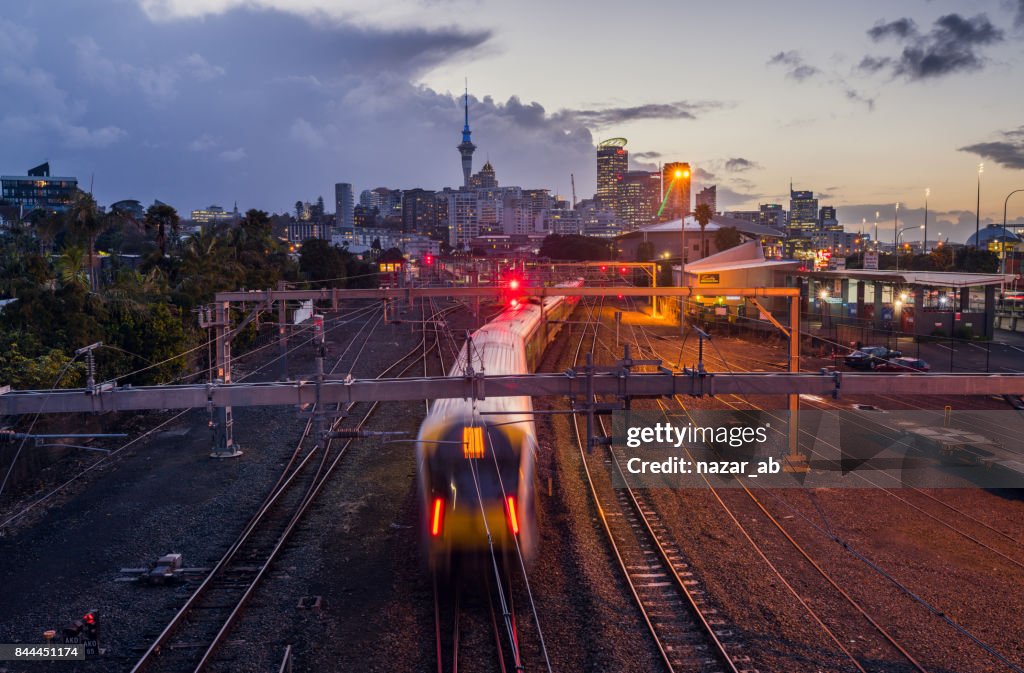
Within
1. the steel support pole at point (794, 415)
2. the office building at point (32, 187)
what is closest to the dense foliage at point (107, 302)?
the steel support pole at point (794, 415)

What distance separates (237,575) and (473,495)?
472cm

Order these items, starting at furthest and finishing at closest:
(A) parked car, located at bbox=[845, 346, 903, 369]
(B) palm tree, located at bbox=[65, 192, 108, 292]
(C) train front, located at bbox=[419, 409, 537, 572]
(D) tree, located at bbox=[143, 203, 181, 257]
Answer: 1. (D) tree, located at bbox=[143, 203, 181, 257]
2. (A) parked car, located at bbox=[845, 346, 903, 369]
3. (B) palm tree, located at bbox=[65, 192, 108, 292]
4. (C) train front, located at bbox=[419, 409, 537, 572]

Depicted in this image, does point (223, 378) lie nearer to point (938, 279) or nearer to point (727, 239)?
point (938, 279)

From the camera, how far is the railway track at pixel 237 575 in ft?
32.2

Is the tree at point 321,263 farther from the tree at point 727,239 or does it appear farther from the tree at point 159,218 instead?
the tree at point 727,239

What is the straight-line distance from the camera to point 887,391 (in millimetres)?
11602

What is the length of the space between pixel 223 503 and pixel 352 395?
684 centimetres

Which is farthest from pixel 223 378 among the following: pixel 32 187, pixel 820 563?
pixel 32 187

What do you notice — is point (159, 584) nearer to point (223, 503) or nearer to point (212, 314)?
point (223, 503)

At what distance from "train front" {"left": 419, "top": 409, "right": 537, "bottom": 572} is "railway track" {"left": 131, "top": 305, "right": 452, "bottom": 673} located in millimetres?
3173

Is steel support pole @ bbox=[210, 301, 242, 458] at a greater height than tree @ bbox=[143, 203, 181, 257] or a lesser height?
lesser

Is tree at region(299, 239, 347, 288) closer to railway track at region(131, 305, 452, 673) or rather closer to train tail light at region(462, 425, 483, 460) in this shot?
railway track at region(131, 305, 452, 673)

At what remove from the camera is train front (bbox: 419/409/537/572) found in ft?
34.9

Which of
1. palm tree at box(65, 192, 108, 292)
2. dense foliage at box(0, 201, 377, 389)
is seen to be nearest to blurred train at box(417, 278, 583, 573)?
dense foliage at box(0, 201, 377, 389)
